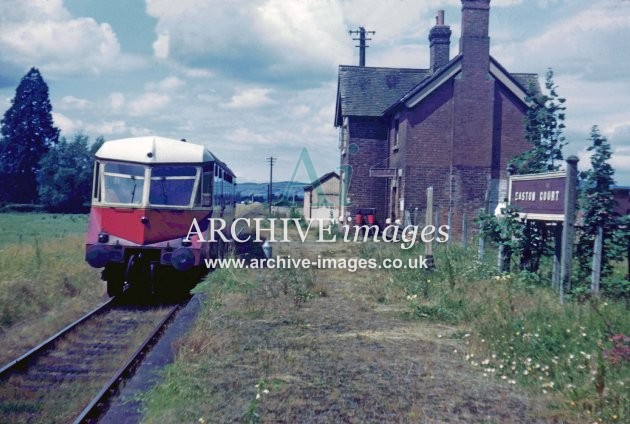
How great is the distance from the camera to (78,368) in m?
7.88

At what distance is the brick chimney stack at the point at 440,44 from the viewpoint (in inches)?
1088

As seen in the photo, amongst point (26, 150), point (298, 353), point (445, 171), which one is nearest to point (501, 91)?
point (445, 171)

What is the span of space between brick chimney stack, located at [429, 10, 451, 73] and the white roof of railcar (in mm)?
17521

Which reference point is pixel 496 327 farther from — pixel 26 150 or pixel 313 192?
pixel 26 150

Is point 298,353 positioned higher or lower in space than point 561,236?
lower

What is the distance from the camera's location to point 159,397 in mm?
5660

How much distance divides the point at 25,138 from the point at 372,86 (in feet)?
154

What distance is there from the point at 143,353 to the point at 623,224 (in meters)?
6.89

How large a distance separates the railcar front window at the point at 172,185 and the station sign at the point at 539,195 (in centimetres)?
626

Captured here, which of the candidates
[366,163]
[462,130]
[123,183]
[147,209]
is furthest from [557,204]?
[366,163]

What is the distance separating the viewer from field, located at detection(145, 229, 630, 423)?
5141 millimetres

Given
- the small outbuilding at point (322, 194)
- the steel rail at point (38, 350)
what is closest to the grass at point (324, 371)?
the steel rail at point (38, 350)

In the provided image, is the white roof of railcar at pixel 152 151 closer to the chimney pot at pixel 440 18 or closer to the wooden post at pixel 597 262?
the wooden post at pixel 597 262

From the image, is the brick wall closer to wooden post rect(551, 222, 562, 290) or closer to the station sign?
the station sign
